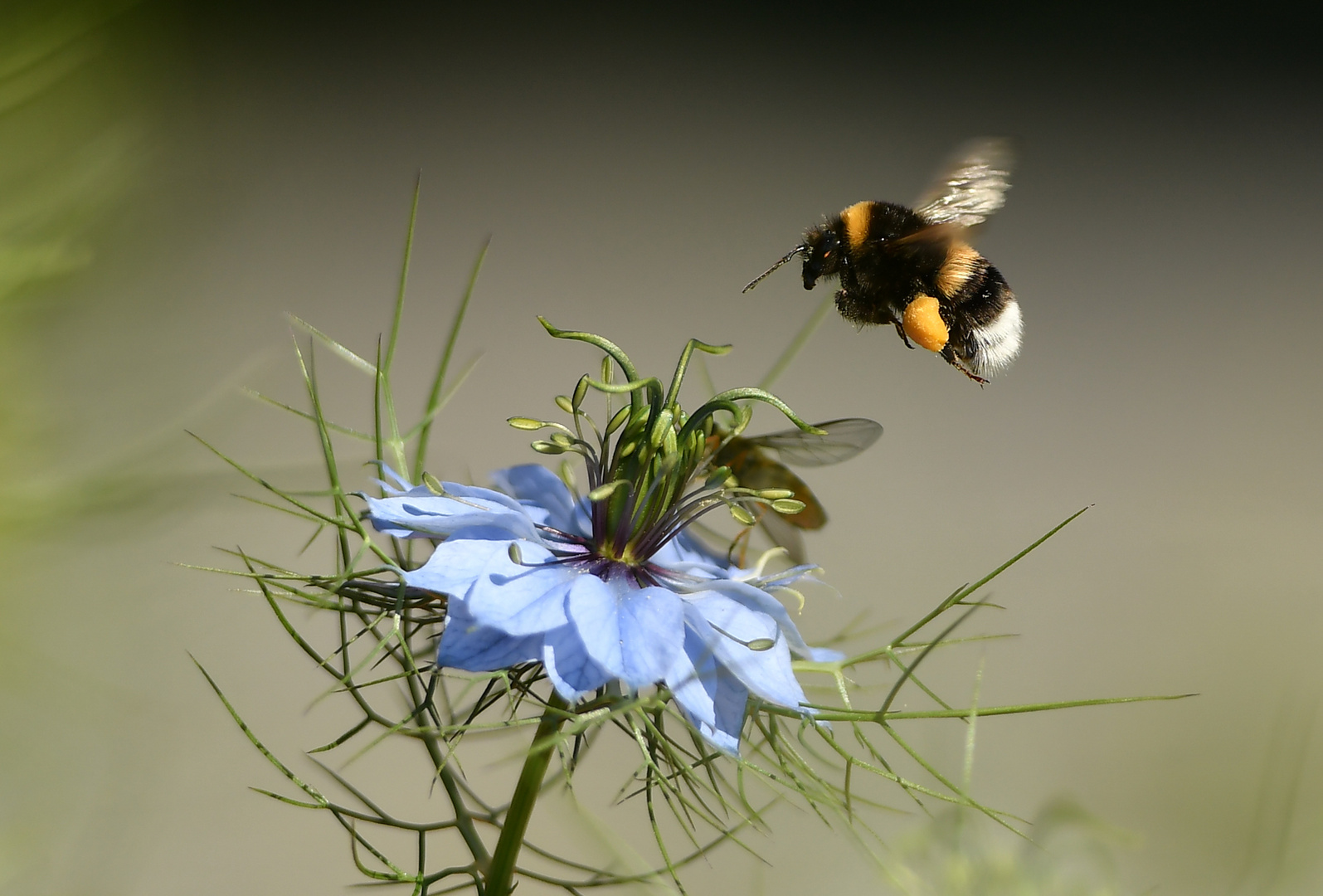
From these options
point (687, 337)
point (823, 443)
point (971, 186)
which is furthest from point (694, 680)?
point (687, 337)

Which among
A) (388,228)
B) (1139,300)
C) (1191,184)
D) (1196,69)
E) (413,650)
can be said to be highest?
(1196,69)

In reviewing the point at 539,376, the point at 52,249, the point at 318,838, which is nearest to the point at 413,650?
the point at 52,249

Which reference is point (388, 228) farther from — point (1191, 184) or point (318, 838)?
point (1191, 184)

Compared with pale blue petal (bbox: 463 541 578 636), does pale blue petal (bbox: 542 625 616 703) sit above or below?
below

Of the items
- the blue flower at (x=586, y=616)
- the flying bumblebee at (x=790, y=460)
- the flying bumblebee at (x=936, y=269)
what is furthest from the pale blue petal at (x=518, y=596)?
the flying bumblebee at (x=936, y=269)

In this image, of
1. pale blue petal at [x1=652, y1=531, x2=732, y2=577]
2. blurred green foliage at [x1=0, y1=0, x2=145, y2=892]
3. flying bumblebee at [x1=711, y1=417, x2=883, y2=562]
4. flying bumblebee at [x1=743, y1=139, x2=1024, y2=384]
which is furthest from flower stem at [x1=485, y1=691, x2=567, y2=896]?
blurred green foliage at [x1=0, y1=0, x2=145, y2=892]

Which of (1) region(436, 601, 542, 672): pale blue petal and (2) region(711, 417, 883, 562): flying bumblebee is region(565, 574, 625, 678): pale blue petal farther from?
(2) region(711, 417, 883, 562): flying bumblebee

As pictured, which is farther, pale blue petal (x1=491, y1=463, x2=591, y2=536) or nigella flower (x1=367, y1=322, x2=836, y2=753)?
pale blue petal (x1=491, y1=463, x2=591, y2=536)
